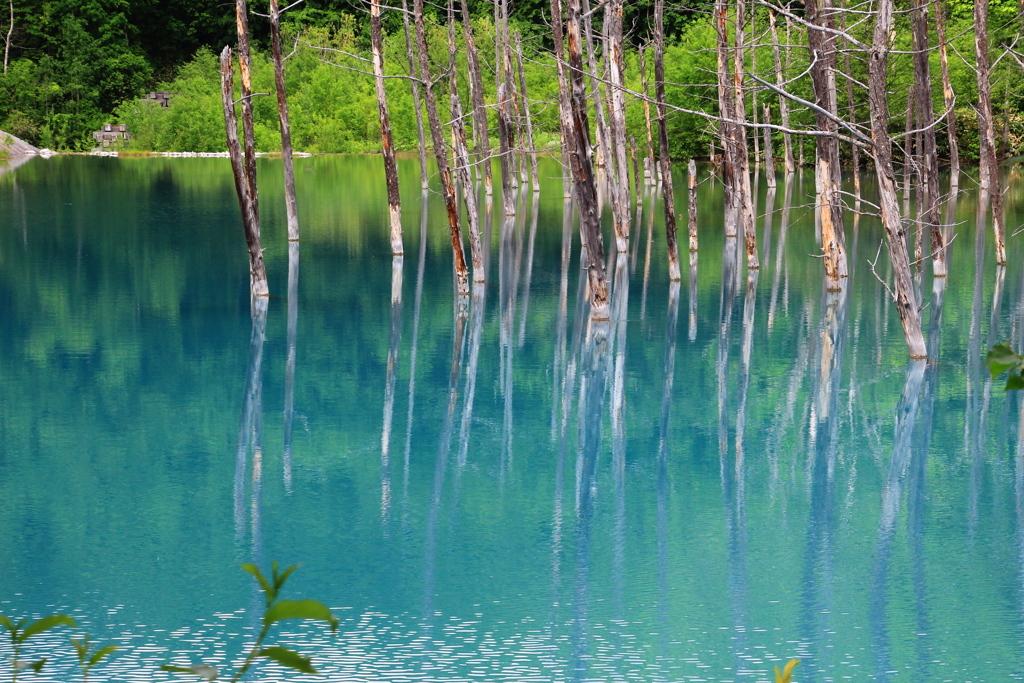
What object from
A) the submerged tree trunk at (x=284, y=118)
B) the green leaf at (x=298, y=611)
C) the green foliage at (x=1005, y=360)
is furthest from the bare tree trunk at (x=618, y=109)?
the green leaf at (x=298, y=611)

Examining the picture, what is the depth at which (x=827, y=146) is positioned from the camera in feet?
50.8

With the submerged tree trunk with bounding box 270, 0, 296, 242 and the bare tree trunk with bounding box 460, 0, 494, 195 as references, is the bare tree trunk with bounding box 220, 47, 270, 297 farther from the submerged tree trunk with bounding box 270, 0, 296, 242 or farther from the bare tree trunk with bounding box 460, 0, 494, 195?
the bare tree trunk with bounding box 460, 0, 494, 195

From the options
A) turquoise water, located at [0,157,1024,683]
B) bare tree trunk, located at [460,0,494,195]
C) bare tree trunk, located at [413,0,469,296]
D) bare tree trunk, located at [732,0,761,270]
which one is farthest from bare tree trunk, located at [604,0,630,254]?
turquoise water, located at [0,157,1024,683]

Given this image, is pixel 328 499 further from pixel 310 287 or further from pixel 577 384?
pixel 310 287

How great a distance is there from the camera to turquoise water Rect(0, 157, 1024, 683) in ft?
18.9

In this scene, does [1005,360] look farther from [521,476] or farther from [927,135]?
[927,135]

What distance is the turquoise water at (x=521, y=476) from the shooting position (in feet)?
18.9

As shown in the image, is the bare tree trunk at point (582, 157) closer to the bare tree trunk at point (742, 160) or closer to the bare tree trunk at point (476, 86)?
the bare tree trunk at point (742, 160)

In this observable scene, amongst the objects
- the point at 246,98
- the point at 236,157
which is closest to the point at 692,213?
the point at 246,98

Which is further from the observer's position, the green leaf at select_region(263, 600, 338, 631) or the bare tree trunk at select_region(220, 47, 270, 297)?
the bare tree trunk at select_region(220, 47, 270, 297)

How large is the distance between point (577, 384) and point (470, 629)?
579 centimetres

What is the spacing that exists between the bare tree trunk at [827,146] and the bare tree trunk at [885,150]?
0.89 metres

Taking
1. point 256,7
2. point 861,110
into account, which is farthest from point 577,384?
point 256,7

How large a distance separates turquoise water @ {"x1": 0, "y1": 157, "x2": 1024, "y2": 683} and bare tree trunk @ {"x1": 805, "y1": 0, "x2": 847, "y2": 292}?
662 mm
